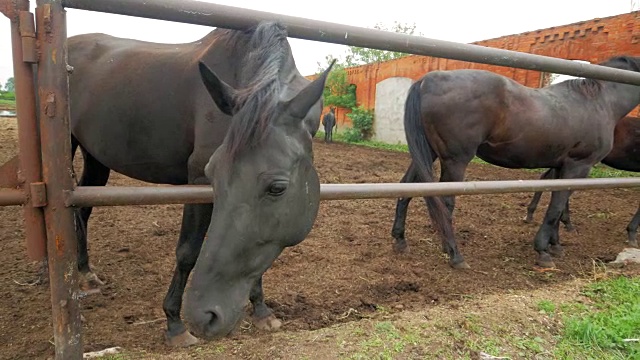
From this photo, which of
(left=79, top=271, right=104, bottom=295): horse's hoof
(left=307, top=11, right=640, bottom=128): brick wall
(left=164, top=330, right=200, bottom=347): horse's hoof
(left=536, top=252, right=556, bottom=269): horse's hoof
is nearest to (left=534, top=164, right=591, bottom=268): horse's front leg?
(left=536, top=252, right=556, bottom=269): horse's hoof

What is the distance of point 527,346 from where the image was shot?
1.92 metres

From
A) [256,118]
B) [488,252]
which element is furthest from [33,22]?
[488,252]

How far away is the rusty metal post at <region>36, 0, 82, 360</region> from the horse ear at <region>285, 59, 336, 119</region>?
31.3 inches

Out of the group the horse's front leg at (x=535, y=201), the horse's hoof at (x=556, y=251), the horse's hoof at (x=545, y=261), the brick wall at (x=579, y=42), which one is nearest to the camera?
the horse's hoof at (x=545, y=261)

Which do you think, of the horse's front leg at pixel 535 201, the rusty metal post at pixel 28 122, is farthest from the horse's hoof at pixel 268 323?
the horse's front leg at pixel 535 201

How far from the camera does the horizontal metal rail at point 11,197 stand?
135cm

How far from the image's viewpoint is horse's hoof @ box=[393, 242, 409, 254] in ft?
13.6

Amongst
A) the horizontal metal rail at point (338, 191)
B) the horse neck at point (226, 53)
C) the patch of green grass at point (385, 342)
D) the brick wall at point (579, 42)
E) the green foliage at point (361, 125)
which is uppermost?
the brick wall at point (579, 42)

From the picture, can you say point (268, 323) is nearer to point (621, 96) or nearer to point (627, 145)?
point (621, 96)

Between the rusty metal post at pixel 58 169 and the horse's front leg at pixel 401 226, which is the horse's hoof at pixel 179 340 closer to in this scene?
the rusty metal post at pixel 58 169

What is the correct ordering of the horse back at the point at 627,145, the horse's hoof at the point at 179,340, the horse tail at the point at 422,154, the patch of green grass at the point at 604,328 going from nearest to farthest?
the patch of green grass at the point at 604,328 < the horse's hoof at the point at 179,340 < the horse tail at the point at 422,154 < the horse back at the point at 627,145

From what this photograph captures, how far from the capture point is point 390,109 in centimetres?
1938

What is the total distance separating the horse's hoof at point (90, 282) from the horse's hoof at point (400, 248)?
2.76 meters

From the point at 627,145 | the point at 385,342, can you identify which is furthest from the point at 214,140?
the point at 627,145
